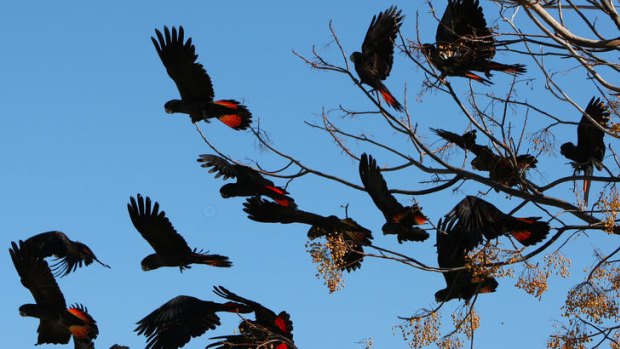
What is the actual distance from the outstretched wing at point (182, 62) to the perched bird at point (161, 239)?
5.11ft

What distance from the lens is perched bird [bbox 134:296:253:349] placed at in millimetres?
12969

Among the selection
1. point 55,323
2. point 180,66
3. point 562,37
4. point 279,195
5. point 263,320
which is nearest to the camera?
point 562,37

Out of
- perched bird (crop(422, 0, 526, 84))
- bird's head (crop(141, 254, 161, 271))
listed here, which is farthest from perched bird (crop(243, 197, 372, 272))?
perched bird (crop(422, 0, 526, 84))

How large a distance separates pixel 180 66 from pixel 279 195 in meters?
2.33

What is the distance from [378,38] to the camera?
13367 millimetres

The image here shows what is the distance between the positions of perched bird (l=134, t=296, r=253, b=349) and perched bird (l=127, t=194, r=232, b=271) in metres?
0.71

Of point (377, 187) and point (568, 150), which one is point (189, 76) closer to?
point (377, 187)

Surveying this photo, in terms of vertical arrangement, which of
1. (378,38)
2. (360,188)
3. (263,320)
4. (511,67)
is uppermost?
(378,38)

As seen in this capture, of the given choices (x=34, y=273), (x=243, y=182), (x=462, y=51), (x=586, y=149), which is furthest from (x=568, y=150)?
(x=34, y=273)

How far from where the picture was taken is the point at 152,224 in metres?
13.8

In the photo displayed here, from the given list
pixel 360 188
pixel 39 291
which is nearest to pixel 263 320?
pixel 360 188

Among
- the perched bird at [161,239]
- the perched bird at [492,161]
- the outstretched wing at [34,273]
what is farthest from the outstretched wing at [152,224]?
the perched bird at [492,161]

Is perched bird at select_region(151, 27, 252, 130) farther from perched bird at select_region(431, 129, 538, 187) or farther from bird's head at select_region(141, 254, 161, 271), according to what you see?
perched bird at select_region(431, 129, 538, 187)

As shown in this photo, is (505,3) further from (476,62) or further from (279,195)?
(279,195)
